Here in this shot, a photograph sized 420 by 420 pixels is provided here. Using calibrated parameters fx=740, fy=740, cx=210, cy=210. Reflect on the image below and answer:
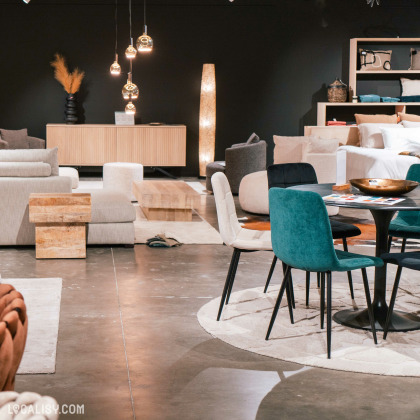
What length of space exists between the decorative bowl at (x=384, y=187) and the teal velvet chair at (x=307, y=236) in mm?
539

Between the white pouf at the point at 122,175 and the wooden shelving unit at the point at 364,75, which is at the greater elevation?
the wooden shelving unit at the point at 364,75

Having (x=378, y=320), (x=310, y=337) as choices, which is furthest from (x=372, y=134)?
(x=310, y=337)

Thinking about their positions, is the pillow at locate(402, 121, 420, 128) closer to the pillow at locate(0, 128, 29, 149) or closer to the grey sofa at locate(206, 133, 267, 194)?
the grey sofa at locate(206, 133, 267, 194)

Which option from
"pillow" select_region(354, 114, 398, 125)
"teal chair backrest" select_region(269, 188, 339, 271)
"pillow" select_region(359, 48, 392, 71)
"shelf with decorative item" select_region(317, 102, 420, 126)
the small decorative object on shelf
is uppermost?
"pillow" select_region(359, 48, 392, 71)

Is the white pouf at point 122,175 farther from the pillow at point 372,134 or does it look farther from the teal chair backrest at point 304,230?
the teal chair backrest at point 304,230

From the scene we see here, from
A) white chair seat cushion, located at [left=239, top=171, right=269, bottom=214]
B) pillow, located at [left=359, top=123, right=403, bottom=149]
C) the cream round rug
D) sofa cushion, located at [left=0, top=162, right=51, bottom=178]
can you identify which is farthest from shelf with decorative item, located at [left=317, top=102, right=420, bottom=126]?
the cream round rug

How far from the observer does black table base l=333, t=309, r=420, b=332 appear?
13.8 ft

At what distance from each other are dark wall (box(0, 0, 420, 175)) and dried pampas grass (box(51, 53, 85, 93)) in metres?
0.26

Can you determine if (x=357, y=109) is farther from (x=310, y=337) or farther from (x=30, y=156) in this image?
(x=310, y=337)

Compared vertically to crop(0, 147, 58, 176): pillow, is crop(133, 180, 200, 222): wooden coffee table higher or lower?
lower

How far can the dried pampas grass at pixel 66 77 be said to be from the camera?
12242 mm

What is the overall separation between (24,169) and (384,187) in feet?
11.0

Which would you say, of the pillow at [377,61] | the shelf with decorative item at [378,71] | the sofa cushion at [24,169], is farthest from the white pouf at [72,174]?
the pillow at [377,61]

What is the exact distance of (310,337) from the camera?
4.04m
